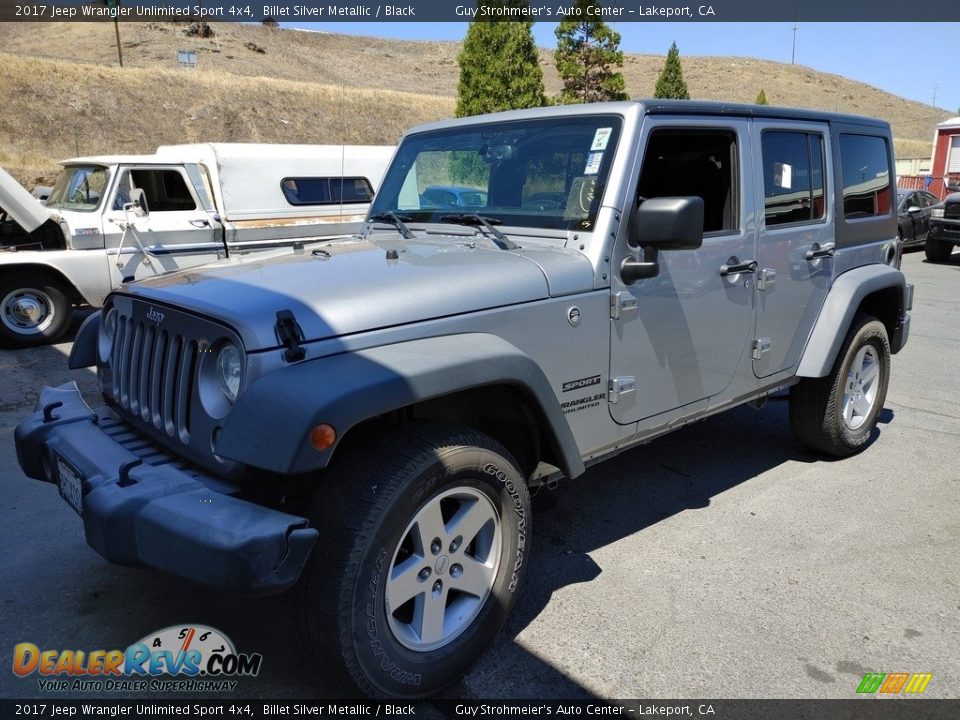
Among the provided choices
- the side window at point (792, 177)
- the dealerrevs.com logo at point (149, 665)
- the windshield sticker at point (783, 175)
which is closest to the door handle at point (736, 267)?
the side window at point (792, 177)

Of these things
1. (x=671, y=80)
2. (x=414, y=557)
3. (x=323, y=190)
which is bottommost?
A: (x=414, y=557)

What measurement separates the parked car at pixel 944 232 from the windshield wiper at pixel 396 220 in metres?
14.1

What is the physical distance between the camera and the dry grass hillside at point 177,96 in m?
27.0

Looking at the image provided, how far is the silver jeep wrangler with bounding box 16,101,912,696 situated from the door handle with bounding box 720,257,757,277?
0.05 metres

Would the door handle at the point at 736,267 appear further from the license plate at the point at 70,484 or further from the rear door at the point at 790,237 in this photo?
the license plate at the point at 70,484

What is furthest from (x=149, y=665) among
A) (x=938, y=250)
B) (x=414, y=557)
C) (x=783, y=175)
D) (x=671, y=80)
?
(x=671, y=80)

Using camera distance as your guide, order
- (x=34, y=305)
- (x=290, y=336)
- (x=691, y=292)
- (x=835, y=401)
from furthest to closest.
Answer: (x=34, y=305)
(x=835, y=401)
(x=691, y=292)
(x=290, y=336)

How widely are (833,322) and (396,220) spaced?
253cm

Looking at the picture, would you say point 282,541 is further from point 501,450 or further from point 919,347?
point 919,347

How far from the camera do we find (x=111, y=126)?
27.9 metres

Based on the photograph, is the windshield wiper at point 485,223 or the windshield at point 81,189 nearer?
the windshield wiper at point 485,223

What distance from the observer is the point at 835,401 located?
4539 millimetres

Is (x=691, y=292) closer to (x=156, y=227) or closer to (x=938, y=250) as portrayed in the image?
(x=156, y=227)

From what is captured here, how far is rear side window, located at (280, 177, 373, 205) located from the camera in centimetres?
1007
